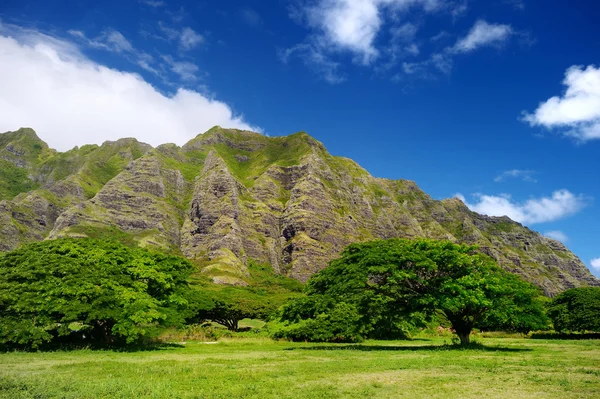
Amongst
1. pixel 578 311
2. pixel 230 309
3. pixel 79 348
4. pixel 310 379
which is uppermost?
pixel 578 311

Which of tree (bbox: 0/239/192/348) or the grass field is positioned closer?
the grass field

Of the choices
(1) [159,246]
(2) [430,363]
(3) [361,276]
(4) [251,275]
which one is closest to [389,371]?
(2) [430,363]

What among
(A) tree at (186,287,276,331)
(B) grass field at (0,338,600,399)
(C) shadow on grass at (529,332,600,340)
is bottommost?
(B) grass field at (0,338,600,399)

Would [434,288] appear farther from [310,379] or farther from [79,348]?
[79,348]

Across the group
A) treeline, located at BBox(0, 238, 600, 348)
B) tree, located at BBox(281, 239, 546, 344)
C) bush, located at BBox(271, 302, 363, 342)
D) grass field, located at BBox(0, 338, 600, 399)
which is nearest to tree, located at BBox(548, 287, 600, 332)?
treeline, located at BBox(0, 238, 600, 348)

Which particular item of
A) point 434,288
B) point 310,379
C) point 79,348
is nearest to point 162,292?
point 79,348

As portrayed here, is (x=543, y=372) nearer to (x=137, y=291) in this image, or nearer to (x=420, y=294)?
(x=420, y=294)

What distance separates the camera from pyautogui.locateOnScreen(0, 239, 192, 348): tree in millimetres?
29578

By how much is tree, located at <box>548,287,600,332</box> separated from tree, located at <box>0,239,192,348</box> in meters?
47.7

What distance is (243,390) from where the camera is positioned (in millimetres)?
13688

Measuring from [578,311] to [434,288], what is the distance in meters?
32.4

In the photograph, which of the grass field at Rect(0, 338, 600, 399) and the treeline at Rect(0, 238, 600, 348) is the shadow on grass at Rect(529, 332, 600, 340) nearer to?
the treeline at Rect(0, 238, 600, 348)

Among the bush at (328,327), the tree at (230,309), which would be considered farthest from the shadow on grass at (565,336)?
the tree at (230,309)

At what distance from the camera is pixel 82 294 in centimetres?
3159
